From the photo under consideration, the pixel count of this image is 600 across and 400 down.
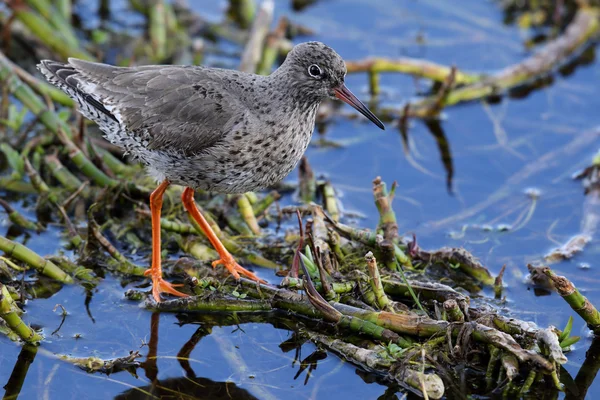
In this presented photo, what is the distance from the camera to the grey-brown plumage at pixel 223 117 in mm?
6941

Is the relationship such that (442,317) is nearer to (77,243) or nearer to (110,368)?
(110,368)

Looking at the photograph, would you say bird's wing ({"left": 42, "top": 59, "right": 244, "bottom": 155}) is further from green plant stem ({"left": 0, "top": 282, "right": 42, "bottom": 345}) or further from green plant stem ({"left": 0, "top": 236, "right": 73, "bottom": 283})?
green plant stem ({"left": 0, "top": 282, "right": 42, "bottom": 345})

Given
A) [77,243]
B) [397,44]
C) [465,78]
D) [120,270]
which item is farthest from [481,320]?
[397,44]

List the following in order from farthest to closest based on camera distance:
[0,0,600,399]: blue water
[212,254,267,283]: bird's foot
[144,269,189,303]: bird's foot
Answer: [212,254,267,283]: bird's foot → [144,269,189,303]: bird's foot → [0,0,600,399]: blue water

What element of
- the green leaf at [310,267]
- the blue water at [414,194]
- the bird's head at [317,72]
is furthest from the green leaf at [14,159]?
the green leaf at [310,267]

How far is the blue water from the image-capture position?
6.51 m

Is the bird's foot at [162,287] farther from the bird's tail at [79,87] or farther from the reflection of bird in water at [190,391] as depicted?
the bird's tail at [79,87]

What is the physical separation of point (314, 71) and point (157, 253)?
230 centimetres

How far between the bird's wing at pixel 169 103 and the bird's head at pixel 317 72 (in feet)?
1.93

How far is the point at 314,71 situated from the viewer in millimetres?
7117

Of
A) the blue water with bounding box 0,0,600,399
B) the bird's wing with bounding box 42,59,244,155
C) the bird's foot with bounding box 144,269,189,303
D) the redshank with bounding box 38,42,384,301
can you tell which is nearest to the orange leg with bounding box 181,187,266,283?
the redshank with bounding box 38,42,384,301

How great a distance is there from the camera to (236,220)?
8.45 metres

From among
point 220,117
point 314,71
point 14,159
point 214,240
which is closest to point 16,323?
point 214,240

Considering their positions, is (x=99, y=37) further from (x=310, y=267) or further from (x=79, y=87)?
(x=310, y=267)
